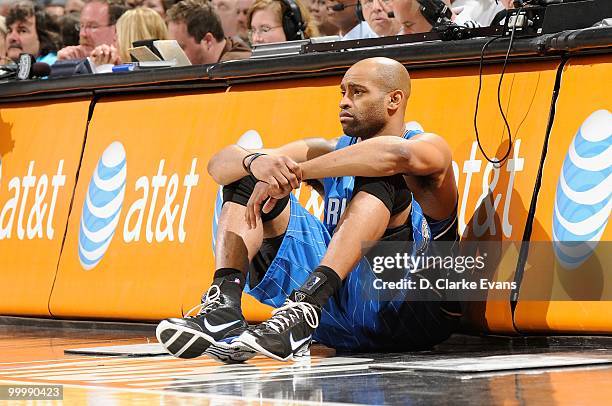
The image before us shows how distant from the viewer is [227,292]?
18.7 ft

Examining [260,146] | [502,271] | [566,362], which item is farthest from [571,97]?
[260,146]

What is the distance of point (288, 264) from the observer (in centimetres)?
Result: 586

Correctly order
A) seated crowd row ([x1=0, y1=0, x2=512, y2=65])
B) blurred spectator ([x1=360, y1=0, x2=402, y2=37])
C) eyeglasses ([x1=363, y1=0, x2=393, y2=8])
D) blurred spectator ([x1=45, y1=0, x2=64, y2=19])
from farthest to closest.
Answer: blurred spectator ([x1=45, y1=0, x2=64, y2=19]) < blurred spectator ([x1=360, y1=0, x2=402, y2=37]) < eyeglasses ([x1=363, y1=0, x2=393, y2=8]) < seated crowd row ([x1=0, y1=0, x2=512, y2=65])

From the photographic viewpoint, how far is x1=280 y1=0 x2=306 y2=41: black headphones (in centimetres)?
902

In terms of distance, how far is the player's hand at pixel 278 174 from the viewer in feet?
18.3

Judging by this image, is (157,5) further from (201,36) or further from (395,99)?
(395,99)

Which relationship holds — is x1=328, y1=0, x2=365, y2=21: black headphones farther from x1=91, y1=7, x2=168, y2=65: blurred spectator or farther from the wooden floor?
the wooden floor

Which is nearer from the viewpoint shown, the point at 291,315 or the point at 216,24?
the point at 291,315

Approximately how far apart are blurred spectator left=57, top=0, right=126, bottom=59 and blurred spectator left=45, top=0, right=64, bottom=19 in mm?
1582

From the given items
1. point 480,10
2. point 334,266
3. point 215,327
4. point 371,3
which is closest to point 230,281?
point 215,327

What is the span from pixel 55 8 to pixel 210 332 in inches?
359

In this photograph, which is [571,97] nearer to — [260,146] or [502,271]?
[502,271]

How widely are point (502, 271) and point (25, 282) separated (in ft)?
11.3

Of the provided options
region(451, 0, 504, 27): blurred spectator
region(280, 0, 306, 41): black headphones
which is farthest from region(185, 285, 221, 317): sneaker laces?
region(280, 0, 306, 41): black headphones
